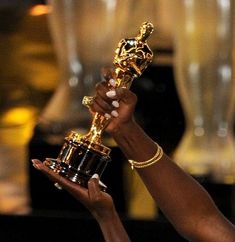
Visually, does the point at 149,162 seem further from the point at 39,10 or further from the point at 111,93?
the point at 39,10

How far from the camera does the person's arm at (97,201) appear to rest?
77.2 inches

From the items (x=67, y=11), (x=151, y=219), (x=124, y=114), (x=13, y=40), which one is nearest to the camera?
(x=124, y=114)

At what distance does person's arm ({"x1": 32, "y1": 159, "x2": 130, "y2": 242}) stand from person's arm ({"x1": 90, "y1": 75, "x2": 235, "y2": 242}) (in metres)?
0.09

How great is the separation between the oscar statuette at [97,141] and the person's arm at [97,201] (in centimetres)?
5

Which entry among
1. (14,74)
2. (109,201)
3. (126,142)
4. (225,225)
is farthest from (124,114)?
(14,74)

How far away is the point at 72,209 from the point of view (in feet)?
12.3

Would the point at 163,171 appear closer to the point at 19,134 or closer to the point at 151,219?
the point at 151,219

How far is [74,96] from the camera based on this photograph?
388 cm

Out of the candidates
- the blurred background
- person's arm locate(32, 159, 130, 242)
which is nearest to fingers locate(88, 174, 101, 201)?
person's arm locate(32, 159, 130, 242)

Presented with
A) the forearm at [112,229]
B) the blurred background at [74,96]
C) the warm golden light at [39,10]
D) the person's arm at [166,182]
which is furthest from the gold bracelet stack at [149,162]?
the warm golden light at [39,10]

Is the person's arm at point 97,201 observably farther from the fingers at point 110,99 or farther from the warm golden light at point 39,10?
Result: the warm golden light at point 39,10

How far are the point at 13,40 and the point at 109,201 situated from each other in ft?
7.29

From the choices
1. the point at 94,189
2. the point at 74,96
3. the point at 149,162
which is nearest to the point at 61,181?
the point at 94,189

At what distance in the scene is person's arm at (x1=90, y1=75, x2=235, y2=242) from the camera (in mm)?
1915
